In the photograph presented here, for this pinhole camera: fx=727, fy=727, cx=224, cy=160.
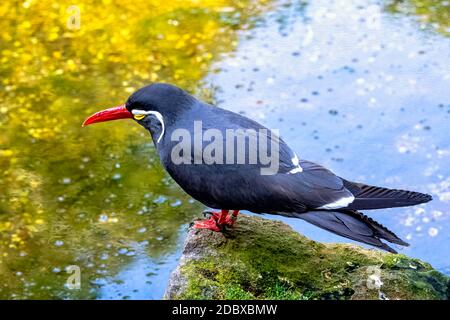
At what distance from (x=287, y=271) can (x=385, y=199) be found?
73cm

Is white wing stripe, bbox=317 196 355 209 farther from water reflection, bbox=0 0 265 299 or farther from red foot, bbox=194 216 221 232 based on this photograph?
water reflection, bbox=0 0 265 299

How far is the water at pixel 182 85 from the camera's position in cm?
624

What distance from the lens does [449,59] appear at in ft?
26.9

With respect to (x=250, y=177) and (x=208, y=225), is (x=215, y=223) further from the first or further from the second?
(x=250, y=177)

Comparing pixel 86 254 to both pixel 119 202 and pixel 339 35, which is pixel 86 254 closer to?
pixel 119 202

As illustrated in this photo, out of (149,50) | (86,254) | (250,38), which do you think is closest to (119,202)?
(86,254)

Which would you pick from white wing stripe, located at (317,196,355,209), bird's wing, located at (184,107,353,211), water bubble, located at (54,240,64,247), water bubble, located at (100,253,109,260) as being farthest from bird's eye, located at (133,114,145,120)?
water bubble, located at (54,240,64,247)

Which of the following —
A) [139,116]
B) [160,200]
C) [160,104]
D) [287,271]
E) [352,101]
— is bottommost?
[160,200]

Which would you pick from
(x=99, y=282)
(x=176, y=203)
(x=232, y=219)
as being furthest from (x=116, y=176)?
(x=232, y=219)

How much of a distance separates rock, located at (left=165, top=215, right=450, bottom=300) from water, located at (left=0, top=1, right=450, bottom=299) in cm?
167

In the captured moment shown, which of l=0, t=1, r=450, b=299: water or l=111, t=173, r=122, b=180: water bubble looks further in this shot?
l=111, t=173, r=122, b=180: water bubble

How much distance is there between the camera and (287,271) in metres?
4.30

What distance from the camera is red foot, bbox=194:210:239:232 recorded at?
14.8ft

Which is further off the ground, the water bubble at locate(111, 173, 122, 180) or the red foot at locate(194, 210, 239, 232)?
the red foot at locate(194, 210, 239, 232)
